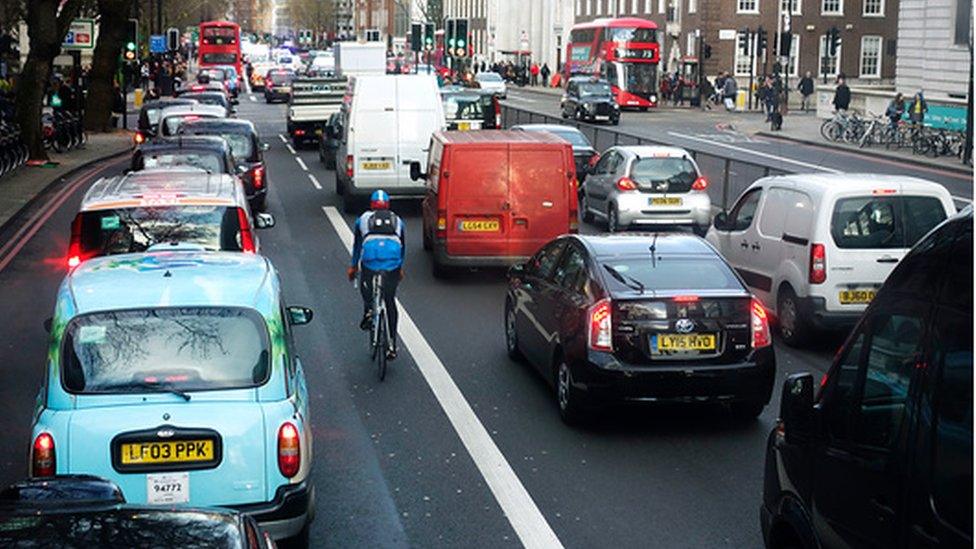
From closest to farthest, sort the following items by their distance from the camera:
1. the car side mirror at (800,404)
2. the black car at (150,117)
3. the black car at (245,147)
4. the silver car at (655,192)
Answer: the car side mirror at (800,404) → the silver car at (655,192) → the black car at (245,147) → the black car at (150,117)

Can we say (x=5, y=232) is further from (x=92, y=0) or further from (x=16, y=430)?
(x=92, y=0)

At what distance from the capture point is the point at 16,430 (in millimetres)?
11633

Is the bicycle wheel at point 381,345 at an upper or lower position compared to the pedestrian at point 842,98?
lower

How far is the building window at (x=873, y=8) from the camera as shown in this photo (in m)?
88.4

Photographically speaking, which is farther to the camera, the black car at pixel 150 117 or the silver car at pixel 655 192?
the black car at pixel 150 117

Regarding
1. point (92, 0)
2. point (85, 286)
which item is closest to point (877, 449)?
point (85, 286)

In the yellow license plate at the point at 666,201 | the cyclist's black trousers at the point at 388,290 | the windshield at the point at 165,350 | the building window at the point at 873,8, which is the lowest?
the yellow license plate at the point at 666,201

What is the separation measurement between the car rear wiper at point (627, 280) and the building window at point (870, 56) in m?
80.6

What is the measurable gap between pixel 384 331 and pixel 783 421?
732 centimetres

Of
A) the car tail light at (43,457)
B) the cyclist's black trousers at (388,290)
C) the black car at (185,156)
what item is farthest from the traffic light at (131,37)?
the car tail light at (43,457)

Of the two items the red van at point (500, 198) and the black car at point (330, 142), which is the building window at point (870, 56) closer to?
the black car at point (330, 142)

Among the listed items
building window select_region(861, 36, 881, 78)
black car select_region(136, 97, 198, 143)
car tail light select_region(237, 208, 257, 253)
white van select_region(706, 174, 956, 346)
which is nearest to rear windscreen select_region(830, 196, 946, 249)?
white van select_region(706, 174, 956, 346)

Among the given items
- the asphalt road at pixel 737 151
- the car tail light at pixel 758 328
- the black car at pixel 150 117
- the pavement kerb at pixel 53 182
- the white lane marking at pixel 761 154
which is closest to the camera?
the car tail light at pixel 758 328

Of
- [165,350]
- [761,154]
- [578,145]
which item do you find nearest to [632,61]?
[761,154]
